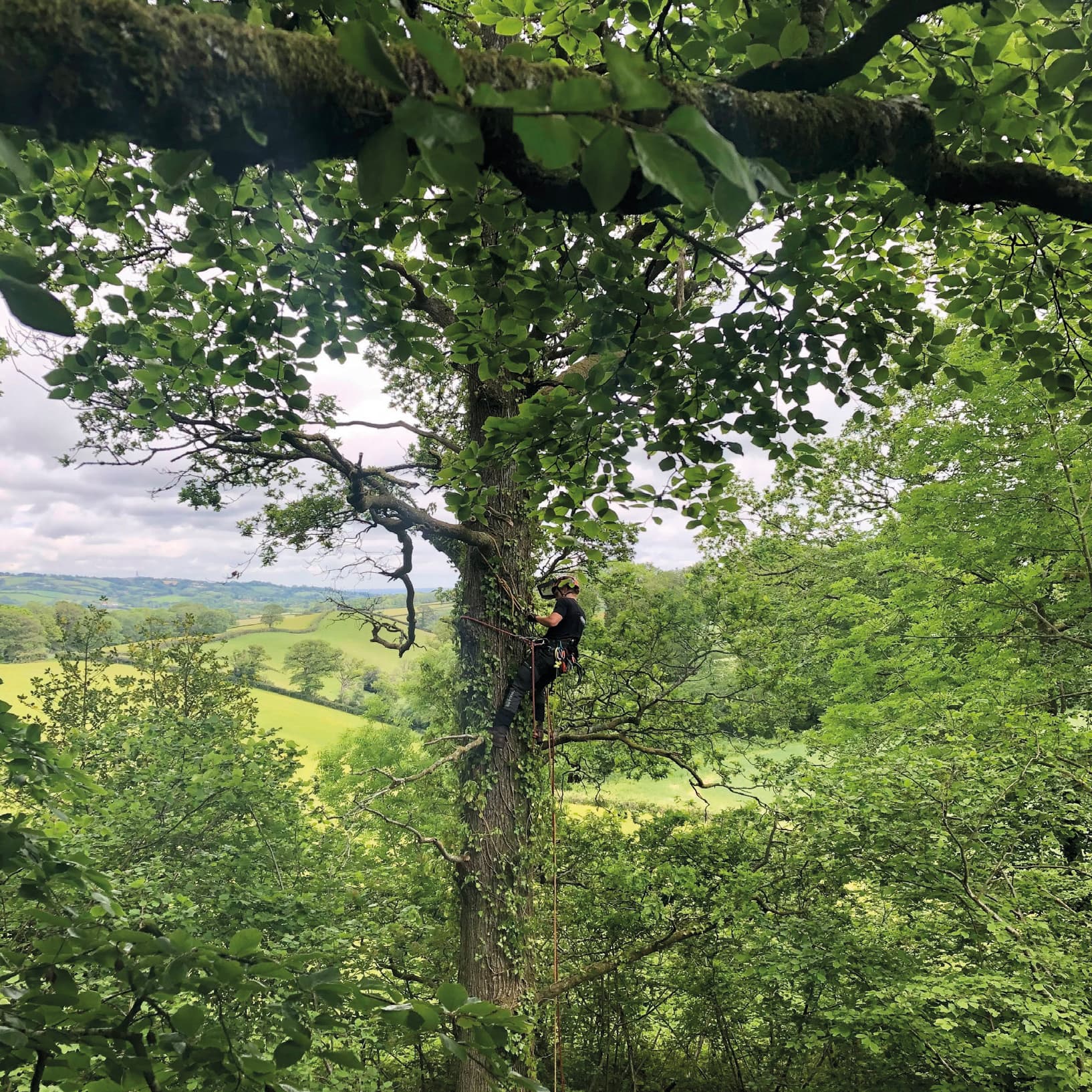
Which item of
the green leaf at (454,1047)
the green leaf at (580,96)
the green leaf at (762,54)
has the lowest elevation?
the green leaf at (454,1047)

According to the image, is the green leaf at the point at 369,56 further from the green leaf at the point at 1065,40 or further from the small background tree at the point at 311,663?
the small background tree at the point at 311,663

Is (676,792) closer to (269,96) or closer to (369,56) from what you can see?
(269,96)

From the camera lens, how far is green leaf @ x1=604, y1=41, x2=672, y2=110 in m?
0.61

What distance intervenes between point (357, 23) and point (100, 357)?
2.42m

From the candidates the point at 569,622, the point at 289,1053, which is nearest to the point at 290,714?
the point at 569,622

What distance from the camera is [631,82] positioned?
25.0 inches

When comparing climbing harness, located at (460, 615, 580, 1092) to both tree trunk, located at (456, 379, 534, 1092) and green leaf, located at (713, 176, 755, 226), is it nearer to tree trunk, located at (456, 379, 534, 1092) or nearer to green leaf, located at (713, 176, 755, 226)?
tree trunk, located at (456, 379, 534, 1092)

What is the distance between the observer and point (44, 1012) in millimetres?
1234

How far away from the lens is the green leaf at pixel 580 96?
636 mm

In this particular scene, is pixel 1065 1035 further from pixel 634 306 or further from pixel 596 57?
pixel 596 57

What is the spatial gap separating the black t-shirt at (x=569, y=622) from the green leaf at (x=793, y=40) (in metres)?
4.25

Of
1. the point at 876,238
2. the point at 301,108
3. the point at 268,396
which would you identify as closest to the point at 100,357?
the point at 268,396

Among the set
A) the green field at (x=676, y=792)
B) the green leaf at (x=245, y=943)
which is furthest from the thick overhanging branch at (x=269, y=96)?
the green field at (x=676, y=792)

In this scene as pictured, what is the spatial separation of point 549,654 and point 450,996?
4.32 metres
